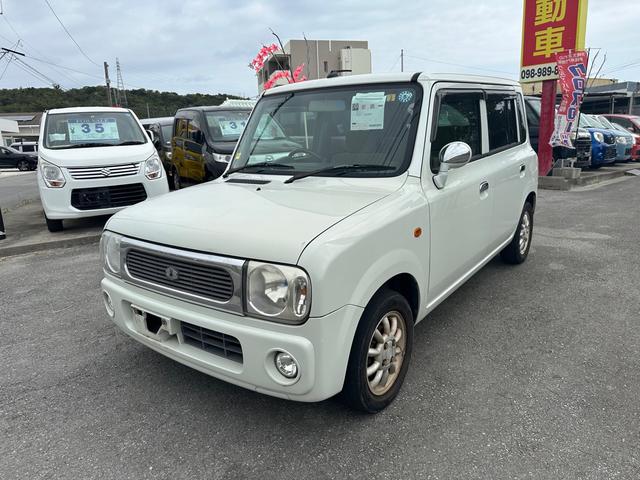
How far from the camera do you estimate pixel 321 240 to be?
2043mm

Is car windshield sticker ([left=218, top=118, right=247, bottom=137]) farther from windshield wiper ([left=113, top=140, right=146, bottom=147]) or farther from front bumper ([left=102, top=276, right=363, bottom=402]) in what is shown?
front bumper ([left=102, top=276, right=363, bottom=402])

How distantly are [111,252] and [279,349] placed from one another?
1.34 meters

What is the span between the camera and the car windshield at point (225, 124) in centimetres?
839

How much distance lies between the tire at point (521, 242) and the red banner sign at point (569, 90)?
665cm

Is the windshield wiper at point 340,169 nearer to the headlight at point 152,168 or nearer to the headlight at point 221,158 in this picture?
the headlight at point 152,168

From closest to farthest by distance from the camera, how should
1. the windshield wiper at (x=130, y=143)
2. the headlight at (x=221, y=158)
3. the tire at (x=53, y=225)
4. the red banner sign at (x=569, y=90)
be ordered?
the tire at (x=53, y=225) → the windshield wiper at (x=130, y=143) → the headlight at (x=221, y=158) → the red banner sign at (x=569, y=90)

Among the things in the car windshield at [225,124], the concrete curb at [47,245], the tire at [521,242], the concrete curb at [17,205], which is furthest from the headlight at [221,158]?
the concrete curb at [17,205]

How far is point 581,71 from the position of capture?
10.2 meters

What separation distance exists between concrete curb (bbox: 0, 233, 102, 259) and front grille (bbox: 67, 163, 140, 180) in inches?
33.8

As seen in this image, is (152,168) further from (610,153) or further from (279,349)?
(610,153)

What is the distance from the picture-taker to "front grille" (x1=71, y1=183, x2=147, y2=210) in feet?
21.9

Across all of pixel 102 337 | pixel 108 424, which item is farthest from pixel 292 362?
pixel 102 337

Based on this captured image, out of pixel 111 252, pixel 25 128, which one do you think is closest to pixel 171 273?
pixel 111 252

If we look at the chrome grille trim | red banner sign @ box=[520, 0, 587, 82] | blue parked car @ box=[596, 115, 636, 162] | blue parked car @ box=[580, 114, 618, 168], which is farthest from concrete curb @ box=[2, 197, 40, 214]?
blue parked car @ box=[596, 115, 636, 162]
